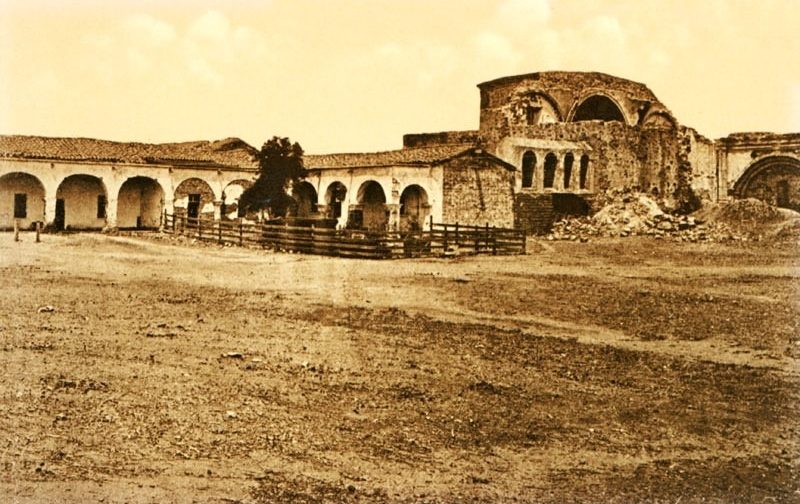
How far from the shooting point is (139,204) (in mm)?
38594

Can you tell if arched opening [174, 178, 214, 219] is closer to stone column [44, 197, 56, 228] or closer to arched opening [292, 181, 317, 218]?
arched opening [292, 181, 317, 218]

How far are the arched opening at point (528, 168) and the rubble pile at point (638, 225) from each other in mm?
2641

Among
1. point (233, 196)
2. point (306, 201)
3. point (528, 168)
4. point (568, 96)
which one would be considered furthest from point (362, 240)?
point (568, 96)

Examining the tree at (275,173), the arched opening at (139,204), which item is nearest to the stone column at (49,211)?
the arched opening at (139,204)

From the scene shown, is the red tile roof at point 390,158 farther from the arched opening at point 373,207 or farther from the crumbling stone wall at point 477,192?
the arched opening at point 373,207

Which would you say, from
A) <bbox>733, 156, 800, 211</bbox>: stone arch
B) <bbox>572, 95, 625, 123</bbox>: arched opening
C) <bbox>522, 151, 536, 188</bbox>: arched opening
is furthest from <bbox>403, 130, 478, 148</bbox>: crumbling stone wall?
<bbox>733, 156, 800, 211</bbox>: stone arch

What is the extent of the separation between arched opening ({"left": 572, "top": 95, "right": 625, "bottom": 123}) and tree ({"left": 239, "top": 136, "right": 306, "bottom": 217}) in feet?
67.2

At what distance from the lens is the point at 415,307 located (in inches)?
556

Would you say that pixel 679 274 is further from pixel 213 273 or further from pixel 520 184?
pixel 520 184

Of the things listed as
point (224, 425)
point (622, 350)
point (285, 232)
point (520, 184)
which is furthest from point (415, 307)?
point (520, 184)

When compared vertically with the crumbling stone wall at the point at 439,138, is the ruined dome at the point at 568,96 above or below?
above

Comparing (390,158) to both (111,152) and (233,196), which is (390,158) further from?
(111,152)

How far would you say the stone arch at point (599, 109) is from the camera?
151ft

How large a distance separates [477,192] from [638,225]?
27.1 feet
